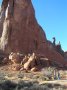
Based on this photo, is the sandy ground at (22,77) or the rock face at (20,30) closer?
the sandy ground at (22,77)

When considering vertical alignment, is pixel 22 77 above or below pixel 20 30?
below

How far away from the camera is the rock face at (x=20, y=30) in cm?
5256

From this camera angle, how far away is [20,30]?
177ft

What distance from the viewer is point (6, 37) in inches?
2088

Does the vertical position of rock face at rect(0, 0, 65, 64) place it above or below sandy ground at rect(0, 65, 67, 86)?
above

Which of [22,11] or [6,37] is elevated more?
[22,11]

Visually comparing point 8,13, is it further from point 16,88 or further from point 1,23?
point 16,88

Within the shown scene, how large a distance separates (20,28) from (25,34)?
4.54 feet

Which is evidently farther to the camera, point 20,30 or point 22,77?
point 20,30

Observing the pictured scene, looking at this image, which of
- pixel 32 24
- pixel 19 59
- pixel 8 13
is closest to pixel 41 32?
pixel 32 24

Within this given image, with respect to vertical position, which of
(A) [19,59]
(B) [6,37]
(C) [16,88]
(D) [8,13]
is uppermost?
(D) [8,13]

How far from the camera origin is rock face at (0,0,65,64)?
5256 centimetres

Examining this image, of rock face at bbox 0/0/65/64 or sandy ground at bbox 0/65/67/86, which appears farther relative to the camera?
rock face at bbox 0/0/65/64

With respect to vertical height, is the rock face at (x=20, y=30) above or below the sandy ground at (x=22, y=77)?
above
